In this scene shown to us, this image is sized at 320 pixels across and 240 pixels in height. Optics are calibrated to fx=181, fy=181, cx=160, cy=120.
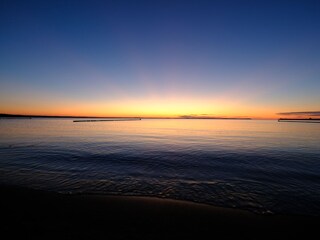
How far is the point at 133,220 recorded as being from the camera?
5895 millimetres

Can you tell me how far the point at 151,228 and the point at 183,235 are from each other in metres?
0.98

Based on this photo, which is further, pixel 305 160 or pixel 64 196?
pixel 305 160

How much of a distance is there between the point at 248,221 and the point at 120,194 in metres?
5.19

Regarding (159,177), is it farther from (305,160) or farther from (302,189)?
(305,160)

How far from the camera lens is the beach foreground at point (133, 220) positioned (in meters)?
5.17

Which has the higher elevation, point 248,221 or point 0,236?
point 0,236

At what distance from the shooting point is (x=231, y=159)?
16469 millimetres

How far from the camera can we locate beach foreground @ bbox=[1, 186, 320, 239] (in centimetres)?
517

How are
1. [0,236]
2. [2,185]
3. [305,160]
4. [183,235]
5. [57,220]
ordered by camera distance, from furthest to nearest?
[305,160] < [2,185] < [57,220] < [183,235] < [0,236]

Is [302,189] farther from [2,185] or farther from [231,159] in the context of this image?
[2,185]

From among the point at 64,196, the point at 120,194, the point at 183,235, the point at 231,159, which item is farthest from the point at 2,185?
the point at 231,159

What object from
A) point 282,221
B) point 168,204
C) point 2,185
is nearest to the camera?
point 282,221

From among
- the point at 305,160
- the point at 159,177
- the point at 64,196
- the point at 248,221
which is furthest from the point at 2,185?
the point at 305,160

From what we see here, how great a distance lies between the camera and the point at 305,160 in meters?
16.3
